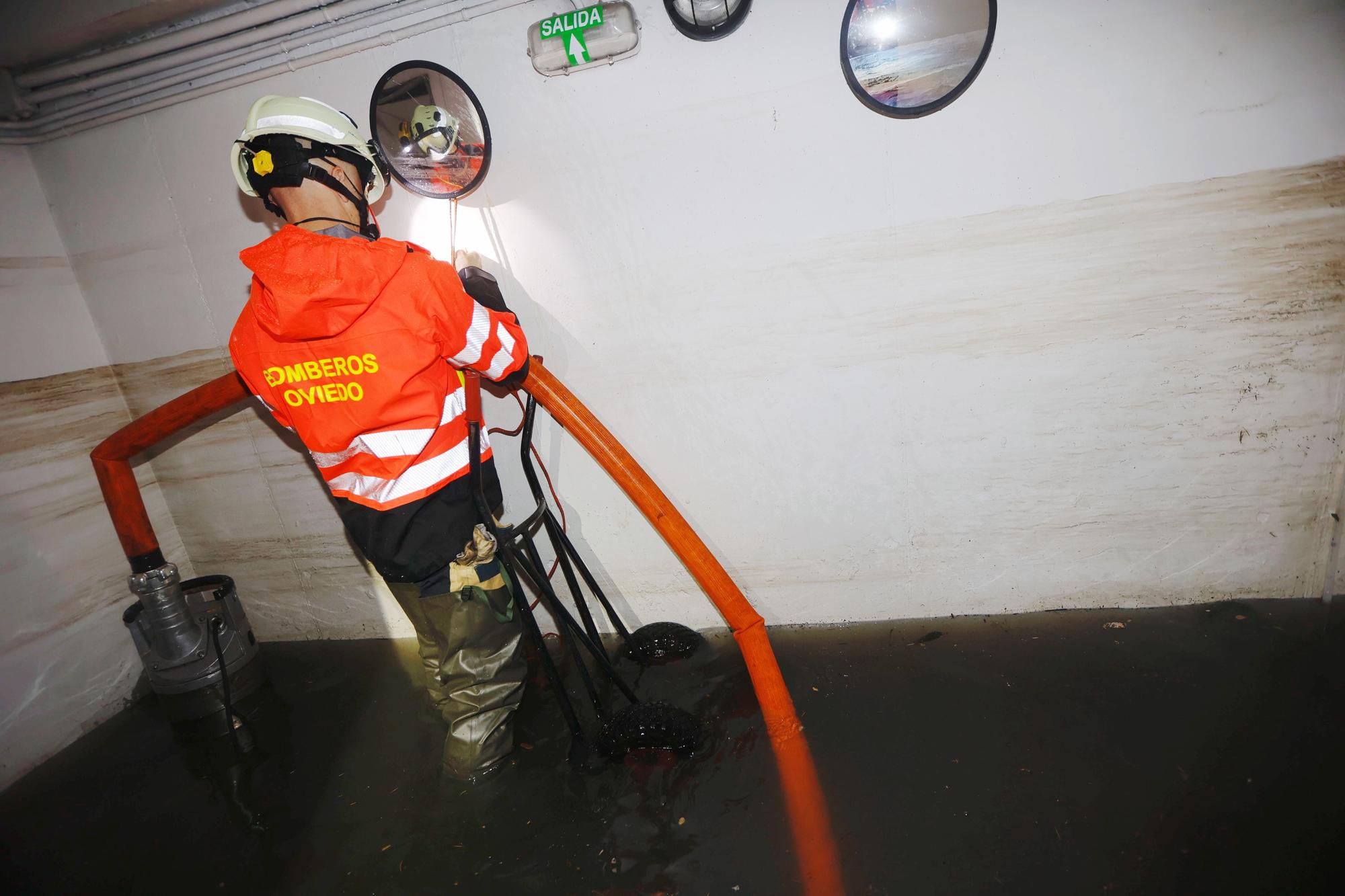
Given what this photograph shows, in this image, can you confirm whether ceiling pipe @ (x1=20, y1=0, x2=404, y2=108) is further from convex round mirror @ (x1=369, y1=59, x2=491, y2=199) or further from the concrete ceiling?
convex round mirror @ (x1=369, y1=59, x2=491, y2=199)

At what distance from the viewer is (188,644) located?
2.37m

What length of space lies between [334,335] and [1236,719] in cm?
287

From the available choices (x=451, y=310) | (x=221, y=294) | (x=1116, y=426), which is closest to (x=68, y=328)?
(x=221, y=294)

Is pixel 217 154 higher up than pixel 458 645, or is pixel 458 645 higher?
pixel 217 154

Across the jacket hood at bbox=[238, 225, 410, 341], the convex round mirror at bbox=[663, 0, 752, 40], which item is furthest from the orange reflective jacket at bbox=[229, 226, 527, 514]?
the convex round mirror at bbox=[663, 0, 752, 40]

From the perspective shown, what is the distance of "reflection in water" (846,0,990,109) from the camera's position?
1697mm

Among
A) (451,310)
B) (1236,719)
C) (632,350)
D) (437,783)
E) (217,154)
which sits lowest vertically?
(1236,719)

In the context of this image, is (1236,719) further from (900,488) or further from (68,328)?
(68,328)

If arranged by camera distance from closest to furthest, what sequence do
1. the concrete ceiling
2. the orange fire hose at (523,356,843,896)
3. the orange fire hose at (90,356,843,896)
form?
the orange fire hose at (90,356,843,896) → the orange fire hose at (523,356,843,896) → the concrete ceiling

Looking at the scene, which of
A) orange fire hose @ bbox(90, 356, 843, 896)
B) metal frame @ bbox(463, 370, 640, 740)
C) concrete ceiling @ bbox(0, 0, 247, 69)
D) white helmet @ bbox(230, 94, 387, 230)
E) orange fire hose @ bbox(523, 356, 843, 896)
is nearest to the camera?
white helmet @ bbox(230, 94, 387, 230)

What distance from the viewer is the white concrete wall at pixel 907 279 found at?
1.77m

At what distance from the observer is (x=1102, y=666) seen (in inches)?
78.8

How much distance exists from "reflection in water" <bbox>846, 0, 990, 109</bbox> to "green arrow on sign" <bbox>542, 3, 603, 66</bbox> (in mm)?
796

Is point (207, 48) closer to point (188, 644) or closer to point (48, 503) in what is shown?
point (48, 503)
